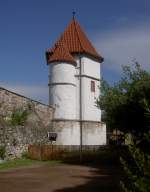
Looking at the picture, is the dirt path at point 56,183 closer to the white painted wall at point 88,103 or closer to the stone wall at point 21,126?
the stone wall at point 21,126

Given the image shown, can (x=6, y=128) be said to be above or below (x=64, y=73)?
below

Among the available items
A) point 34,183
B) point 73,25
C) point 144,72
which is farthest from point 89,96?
point 34,183

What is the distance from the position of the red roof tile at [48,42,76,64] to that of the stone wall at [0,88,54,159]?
→ 15.3 feet

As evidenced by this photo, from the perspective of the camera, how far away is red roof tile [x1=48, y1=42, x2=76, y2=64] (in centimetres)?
4134

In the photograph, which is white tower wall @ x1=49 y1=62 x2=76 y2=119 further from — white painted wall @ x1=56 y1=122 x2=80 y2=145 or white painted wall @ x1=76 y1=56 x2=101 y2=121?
white painted wall @ x1=76 y1=56 x2=101 y2=121

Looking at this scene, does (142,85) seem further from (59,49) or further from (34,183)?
(59,49)

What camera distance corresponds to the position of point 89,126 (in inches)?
1635

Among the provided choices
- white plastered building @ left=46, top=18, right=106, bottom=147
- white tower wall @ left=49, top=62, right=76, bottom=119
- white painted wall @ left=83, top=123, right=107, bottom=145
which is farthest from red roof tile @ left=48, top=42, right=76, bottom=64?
white painted wall @ left=83, top=123, right=107, bottom=145

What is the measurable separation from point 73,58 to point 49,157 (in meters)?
12.1

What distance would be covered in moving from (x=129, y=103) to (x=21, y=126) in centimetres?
1081

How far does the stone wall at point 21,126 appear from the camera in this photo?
31.6 meters

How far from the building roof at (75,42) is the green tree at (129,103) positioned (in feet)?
46.5

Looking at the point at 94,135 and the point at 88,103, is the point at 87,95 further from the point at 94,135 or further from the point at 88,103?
the point at 94,135

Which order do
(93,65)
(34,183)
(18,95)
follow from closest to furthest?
(34,183) → (18,95) → (93,65)
